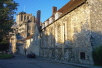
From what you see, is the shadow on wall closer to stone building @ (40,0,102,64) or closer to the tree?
stone building @ (40,0,102,64)

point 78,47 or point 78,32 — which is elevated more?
point 78,32

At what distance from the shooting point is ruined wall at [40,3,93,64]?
18.9 metres

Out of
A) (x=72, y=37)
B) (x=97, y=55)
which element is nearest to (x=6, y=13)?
(x=97, y=55)

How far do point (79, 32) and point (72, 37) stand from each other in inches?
94.7

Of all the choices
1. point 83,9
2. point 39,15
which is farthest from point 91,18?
point 39,15

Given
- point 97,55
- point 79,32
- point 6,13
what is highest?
point 6,13

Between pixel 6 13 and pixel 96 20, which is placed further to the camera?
pixel 96 20

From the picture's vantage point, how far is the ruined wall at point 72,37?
745 inches

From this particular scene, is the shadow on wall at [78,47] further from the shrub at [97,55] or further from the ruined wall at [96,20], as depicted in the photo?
the shrub at [97,55]

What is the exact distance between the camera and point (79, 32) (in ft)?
67.7

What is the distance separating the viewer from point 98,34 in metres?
18.6

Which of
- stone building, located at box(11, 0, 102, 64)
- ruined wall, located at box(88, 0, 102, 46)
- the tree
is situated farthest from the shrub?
the tree

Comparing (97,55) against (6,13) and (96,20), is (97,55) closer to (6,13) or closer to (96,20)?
(96,20)

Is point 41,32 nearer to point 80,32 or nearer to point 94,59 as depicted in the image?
point 80,32
